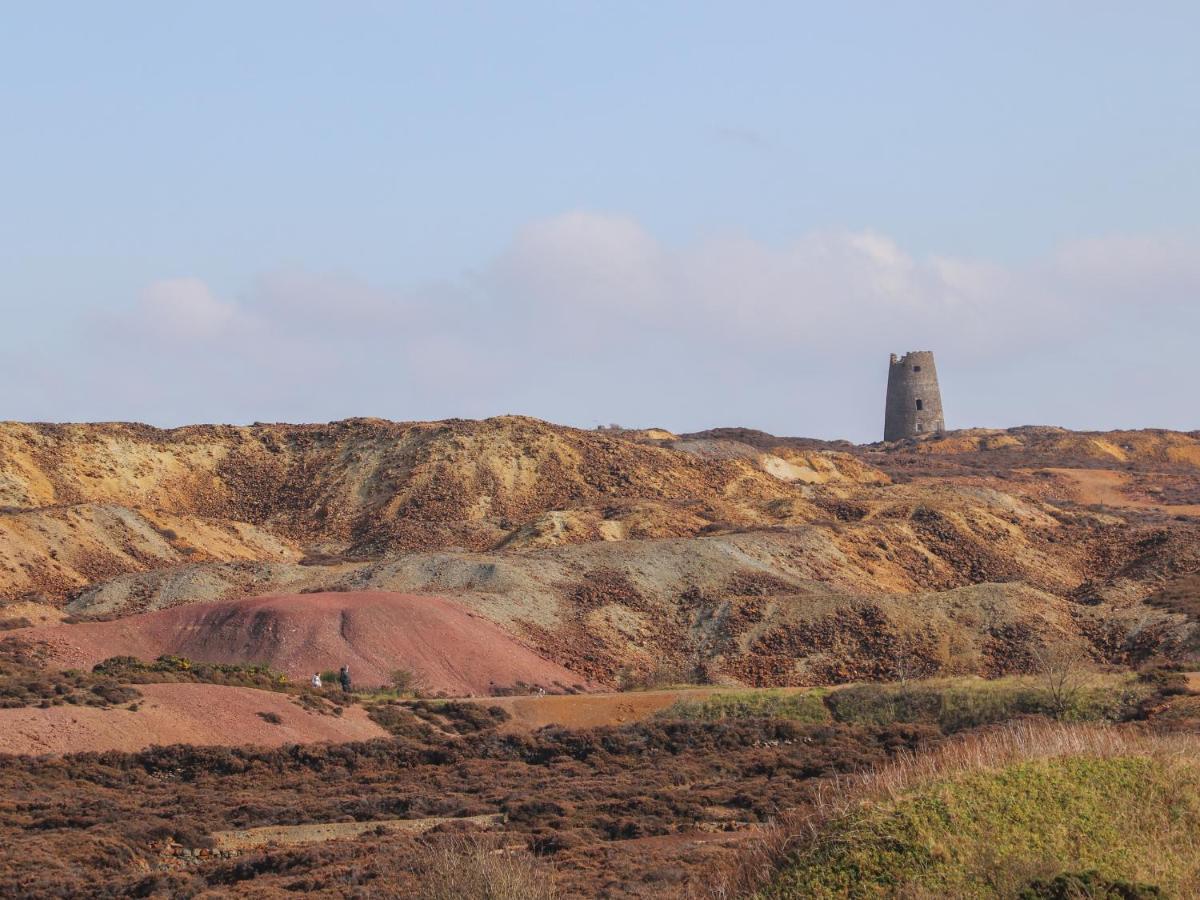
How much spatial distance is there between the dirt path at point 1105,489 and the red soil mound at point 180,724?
64823 millimetres

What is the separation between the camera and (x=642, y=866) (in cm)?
2439

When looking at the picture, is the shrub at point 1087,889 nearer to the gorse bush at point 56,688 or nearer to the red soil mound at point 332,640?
the gorse bush at point 56,688

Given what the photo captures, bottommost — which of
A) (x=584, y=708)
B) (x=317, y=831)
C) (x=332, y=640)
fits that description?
(x=317, y=831)

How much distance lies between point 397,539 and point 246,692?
29.7 meters

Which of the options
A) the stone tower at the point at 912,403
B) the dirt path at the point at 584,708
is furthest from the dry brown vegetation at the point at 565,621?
the stone tower at the point at 912,403

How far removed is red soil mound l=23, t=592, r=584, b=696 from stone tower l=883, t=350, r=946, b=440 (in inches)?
3145

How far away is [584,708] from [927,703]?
8728 millimetres

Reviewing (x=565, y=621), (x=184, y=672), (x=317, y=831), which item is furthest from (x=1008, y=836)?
(x=565, y=621)

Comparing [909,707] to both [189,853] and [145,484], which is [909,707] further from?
[145,484]

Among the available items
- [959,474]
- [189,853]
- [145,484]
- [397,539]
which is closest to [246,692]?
[189,853]

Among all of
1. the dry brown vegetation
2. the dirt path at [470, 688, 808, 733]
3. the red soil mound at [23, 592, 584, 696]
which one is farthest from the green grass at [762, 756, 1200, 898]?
the red soil mound at [23, 592, 584, 696]

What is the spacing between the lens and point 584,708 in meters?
41.4

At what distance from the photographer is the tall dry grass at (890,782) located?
16406 mm

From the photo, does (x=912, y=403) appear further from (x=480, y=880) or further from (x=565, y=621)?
(x=480, y=880)
